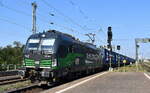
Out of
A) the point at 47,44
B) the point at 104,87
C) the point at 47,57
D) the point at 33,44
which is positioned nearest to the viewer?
the point at 104,87

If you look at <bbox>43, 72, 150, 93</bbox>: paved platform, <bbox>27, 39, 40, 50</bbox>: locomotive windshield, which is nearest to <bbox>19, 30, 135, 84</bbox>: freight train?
<bbox>27, 39, 40, 50</bbox>: locomotive windshield

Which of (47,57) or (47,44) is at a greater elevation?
(47,44)

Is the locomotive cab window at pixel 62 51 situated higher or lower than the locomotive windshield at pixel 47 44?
lower

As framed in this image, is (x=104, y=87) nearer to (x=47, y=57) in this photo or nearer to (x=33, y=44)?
(x=47, y=57)

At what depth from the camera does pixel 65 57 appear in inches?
796

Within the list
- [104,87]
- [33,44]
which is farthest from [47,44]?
[104,87]

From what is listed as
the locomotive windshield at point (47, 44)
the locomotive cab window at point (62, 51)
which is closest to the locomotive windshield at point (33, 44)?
the locomotive windshield at point (47, 44)

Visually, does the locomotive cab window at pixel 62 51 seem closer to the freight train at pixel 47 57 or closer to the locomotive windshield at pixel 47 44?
the freight train at pixel 47 57

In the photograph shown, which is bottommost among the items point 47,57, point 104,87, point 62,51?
point 104,87

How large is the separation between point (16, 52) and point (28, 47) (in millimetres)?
58096

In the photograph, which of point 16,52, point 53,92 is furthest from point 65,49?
point 16,52

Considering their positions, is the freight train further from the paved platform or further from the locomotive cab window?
the paved platform

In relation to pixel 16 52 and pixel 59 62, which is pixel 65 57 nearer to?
pixel 59 62

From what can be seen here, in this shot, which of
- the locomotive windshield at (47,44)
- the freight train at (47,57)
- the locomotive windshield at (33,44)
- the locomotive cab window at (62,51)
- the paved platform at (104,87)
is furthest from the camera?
the locomotive windshield at (33,44)
